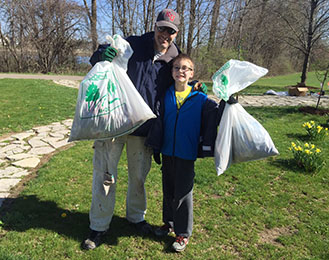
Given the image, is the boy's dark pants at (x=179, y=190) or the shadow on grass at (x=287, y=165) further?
the shadow on grass at (x=287, y=165)

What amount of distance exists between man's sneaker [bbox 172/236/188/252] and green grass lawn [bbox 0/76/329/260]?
58mm

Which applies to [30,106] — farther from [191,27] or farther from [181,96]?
[191,27]

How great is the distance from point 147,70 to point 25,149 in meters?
3.34

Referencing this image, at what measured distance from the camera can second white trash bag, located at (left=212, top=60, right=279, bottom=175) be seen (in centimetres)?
206

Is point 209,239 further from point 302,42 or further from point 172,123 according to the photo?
point 302,42

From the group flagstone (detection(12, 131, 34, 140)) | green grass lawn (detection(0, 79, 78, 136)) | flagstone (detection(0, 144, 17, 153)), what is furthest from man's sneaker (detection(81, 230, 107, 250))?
green grass lawn (detection(0, 79, 78, 136))

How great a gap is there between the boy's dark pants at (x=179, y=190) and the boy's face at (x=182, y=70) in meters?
0.67

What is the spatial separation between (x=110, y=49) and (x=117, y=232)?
172cm

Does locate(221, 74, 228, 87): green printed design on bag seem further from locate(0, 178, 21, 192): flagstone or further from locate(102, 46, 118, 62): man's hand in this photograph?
locate(0, 178, 21, 192): flagstone

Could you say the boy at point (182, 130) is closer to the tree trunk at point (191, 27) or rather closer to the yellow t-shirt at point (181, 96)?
the yellow t-shirt at point (181, 96)

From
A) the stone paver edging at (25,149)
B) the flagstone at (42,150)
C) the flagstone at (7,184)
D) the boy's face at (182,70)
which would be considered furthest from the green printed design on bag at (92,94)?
the flagstone at (42,150)

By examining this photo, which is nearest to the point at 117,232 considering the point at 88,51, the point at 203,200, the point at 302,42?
the point at 203,200

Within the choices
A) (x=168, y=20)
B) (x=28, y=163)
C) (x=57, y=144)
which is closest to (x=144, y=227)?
(x=168, y=20)

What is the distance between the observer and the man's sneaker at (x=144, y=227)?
2680 millimetres
